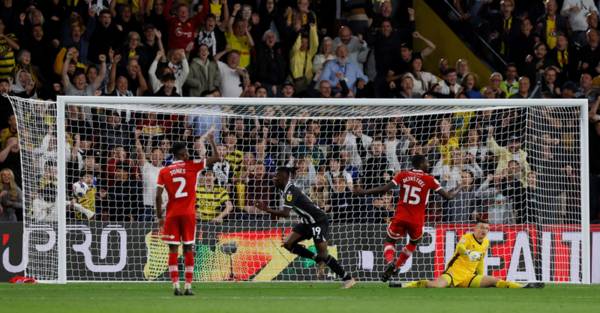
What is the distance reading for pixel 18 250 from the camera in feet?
65.4

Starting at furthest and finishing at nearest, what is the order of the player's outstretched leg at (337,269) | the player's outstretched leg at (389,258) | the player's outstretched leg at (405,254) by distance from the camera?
the player's outstretched leg at (405,254) < the player's outstretched leg at (337,269) < the player's outstretched leg at (389,258)

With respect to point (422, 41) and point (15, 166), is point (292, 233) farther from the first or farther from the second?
point (422, 41)

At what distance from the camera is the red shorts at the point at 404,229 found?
18.4 meters

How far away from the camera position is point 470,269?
1836cm

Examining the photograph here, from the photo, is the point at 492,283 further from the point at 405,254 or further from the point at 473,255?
the point at 405,254

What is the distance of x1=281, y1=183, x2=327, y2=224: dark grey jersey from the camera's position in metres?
18.5

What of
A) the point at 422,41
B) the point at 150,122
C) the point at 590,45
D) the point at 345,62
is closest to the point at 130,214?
the point at 150,122

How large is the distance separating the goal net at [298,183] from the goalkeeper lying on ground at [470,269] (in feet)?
5.62

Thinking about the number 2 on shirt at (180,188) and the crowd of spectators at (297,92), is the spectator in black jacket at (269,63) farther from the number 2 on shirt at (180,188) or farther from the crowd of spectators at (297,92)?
the number 2 on shirt at (180,188)

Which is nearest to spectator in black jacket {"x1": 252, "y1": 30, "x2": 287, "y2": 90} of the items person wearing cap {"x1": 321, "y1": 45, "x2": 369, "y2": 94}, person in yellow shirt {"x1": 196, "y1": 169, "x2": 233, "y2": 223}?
person wearing cap {"x1": 321, "y1": 45, "x2": 369, "y2": 94}

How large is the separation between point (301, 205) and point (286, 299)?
2.89 metres

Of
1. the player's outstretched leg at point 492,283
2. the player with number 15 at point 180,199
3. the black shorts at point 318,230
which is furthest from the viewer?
the black shorts at point 318,230

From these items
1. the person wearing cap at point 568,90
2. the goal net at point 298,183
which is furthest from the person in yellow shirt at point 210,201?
the person wearing cap at point 568,90

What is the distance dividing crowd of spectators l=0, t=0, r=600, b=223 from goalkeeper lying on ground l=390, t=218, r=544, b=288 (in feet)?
7.22
